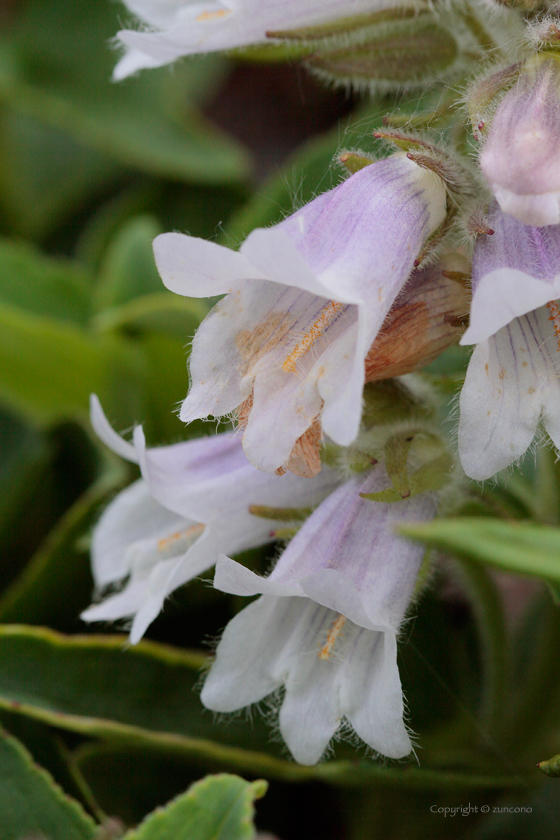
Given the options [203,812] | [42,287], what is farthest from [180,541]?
[42,287]

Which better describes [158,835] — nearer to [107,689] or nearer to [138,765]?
[107,689]

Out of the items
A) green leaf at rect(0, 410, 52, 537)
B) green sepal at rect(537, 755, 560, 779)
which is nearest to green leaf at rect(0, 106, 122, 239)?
green leaf at rect(0, 410, 52, 537)

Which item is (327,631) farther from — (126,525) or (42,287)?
(42,287)

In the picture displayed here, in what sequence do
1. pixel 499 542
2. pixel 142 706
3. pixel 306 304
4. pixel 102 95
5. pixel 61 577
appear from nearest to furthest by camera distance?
1. pixel 499 542
2. pixel 306 304
3. pixel 142 706
4. pixel 61 577
5. pixel 102 95

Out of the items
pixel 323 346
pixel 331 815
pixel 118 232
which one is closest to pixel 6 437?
pixel 118 232

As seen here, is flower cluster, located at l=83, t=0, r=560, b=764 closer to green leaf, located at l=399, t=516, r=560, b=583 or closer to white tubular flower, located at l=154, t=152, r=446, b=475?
white tubular flower, located at l=154, t=152, r=446, b=475

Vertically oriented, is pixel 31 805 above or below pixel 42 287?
below
